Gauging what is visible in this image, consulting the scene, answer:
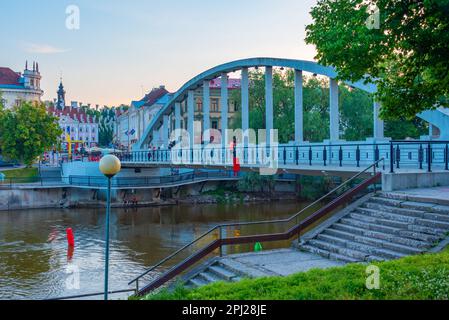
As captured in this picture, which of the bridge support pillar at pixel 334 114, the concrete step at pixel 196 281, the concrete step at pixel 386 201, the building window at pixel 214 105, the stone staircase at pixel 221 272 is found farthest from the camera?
the building window at pixel 214 105

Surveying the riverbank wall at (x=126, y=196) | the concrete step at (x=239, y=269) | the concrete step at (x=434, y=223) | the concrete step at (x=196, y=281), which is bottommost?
the riverbank wall at (x=126, y=196)

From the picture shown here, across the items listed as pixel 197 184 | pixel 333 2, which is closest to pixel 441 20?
pixel 333 2

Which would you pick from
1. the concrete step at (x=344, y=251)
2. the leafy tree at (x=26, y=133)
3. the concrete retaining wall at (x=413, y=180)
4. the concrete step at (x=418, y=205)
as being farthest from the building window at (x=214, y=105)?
the concrete step at (x=418, y=205)

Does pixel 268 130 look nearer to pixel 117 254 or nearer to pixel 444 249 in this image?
pixel 117 254

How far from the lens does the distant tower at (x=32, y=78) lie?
90.2 metres

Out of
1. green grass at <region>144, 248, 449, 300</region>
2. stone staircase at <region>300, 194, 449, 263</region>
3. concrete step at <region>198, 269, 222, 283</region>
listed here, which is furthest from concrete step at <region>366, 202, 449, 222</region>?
concrete step at <region>198, 269, 222, 283</region>

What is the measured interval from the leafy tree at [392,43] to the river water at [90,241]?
32.0ft

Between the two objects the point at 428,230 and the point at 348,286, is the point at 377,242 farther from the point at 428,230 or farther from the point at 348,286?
the point at 348,286

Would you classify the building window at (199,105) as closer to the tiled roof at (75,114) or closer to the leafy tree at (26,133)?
the leafy tree at (26,133)

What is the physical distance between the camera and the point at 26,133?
54125 mm

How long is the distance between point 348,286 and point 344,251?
16.0 ft

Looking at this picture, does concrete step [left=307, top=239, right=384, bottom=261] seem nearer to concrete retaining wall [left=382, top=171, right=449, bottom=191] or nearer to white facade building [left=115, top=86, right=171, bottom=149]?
concrete retaining wall [left=382, top=171, right=449, bottom=191]

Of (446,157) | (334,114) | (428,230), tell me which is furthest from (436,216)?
(334,114)

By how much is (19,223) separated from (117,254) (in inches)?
562
